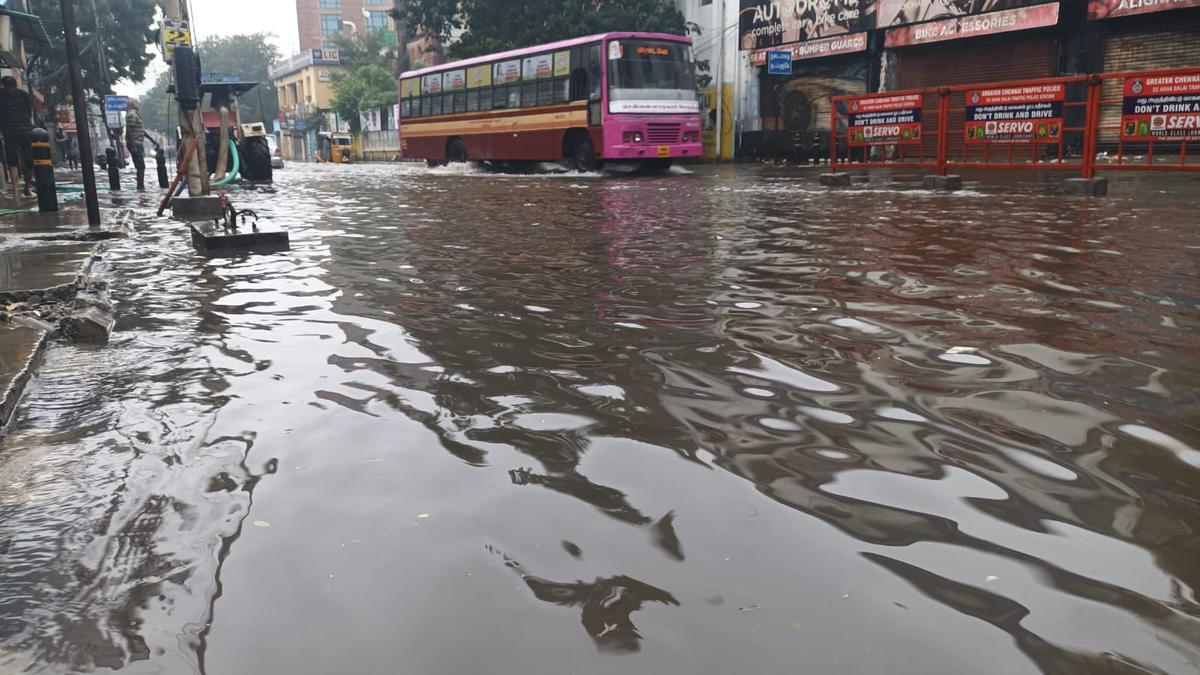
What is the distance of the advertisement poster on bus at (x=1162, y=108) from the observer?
40.3 feet

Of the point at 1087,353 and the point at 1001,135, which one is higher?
the point at 1001,135

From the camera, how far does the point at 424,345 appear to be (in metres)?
4.59

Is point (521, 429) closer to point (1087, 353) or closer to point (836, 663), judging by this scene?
point (836, 663)

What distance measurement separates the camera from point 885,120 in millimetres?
16844

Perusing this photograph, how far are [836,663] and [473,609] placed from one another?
2.44 ft

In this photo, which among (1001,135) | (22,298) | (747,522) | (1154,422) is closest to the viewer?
(747,522)

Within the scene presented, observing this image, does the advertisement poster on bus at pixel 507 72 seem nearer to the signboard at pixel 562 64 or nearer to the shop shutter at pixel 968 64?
the signboard at pixel 562 64

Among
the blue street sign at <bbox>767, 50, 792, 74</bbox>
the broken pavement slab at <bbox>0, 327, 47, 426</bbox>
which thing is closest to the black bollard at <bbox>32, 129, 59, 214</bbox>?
the broken pavement slab at <bbox>0, 327, 47, 426</bbox>

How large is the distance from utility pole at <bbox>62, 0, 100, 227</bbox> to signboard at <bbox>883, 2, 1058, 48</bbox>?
20011 mm

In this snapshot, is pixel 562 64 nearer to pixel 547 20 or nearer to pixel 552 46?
pixel 552 46

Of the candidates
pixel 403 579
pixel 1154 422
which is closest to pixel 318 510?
pixel 403 579

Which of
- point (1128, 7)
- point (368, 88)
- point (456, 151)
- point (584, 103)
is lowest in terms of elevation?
point (456, 151)

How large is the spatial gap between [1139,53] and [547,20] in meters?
17.7

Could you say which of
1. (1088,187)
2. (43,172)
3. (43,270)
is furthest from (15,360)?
(1088,187)
